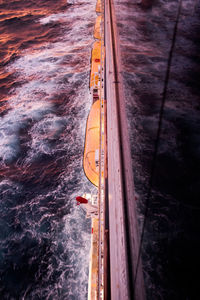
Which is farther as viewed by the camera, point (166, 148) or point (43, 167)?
point (166, 148)

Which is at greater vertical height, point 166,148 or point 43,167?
point 166,148

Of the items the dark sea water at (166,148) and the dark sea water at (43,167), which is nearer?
the dark sea water at (166,148)

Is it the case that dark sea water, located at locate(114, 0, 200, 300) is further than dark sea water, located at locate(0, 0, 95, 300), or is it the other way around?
dark sea water, located at locate(0, 0, 95, 300)

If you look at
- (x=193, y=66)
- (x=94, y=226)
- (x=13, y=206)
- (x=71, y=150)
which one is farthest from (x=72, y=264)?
(x=193, y=66)
